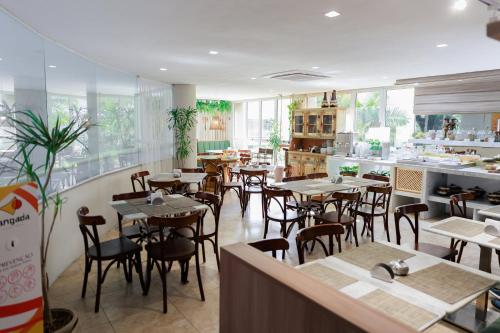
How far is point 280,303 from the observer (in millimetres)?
1252

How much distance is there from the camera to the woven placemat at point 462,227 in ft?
8.10

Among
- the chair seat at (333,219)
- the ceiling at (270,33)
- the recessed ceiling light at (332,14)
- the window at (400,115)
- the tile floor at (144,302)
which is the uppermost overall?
the ceiling at (270,33)

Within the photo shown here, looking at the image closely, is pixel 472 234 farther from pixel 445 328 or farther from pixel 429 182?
pixel 429 182

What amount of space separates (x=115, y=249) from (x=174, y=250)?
1.77 ft

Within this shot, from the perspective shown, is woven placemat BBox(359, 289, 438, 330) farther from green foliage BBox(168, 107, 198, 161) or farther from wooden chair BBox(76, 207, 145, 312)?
green foliage BBox(168, 107, 198, 161)

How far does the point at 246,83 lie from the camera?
23.4ft

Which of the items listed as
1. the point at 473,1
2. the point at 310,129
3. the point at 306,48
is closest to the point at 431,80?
the point at 310,129

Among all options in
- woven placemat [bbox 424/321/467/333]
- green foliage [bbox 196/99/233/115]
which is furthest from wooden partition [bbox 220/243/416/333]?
green foliage [bbox 196/99/233/115]

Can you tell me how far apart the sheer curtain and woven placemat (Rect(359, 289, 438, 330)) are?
18.7ft

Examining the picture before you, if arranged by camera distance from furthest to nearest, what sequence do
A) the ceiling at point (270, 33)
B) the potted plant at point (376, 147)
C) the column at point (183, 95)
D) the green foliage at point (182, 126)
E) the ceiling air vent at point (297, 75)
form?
the column at point (183, 95), the green foliage at point (182, 126), the potted plant at point (376, 147), the ceiling air vent at point (297, 75), the ceiling at point (270, 33)

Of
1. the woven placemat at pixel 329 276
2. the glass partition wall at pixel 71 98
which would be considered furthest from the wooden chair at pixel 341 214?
the glass partition wall at pixel 71 98

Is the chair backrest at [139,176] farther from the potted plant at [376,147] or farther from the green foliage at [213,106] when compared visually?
the green foliage at [213,106]

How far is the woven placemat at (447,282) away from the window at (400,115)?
577 cm

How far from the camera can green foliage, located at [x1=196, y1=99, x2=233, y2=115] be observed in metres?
11.5
